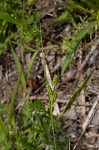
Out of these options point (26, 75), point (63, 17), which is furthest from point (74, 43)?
point (26, 75)

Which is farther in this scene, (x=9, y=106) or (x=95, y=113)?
(x=9, y=106)

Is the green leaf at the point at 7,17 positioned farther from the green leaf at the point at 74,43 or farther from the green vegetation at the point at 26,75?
the green leaf at the point at 74,43

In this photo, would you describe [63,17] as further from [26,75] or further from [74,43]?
[26,75]

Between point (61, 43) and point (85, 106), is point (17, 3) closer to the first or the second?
point (61, 43)

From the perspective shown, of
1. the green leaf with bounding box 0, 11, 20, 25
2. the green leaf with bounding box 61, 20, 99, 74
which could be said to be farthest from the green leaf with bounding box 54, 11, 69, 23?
the green leaf with bounding box 0, 11, 20, 25

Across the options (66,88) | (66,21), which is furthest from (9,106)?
(66,21)

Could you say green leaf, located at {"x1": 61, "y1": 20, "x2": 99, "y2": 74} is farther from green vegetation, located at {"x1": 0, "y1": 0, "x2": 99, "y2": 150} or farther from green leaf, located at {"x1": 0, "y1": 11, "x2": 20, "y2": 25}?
green leaf, located at {"x1": 0, "y1": 11, "x2": 20, "y2": 25}

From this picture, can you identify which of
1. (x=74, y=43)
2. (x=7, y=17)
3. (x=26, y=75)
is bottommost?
(x=26, y=75)

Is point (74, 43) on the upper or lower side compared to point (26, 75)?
upper
